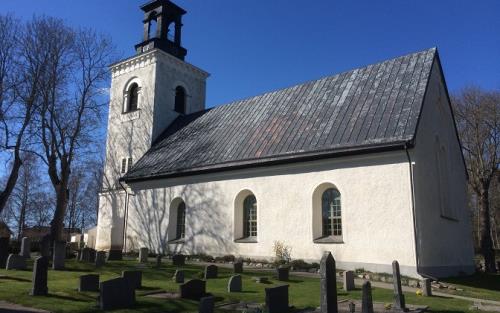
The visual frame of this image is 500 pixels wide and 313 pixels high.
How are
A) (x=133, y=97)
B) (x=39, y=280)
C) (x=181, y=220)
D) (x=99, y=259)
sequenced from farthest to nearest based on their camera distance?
(x=133, y=97), (x=181, y=220), (x=99, y=259), (x=39, y=280)

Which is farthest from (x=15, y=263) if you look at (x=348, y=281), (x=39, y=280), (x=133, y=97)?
(x=133, y=97)

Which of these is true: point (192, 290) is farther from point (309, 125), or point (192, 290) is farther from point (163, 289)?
point (309, 125)

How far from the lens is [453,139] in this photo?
70.9 feet

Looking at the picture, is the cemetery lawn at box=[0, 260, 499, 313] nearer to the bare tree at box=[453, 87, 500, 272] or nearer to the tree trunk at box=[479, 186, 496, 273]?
the tree trunk at box=[479, 186, 496, 273]

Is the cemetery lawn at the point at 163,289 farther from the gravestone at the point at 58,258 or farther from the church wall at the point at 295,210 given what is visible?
the church wall at the point at 295,210

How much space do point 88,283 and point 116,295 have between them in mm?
2026

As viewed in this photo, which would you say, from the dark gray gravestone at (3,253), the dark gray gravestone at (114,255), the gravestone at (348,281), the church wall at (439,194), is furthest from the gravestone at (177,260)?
the church wall at (439,194)

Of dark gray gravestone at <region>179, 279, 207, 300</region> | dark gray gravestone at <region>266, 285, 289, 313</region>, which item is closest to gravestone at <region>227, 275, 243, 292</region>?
dark gray gravestone at <region>179, 279, 207, 300</region>

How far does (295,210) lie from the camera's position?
17406 mm

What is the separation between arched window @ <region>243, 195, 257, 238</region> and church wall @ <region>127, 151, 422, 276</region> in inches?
22.5

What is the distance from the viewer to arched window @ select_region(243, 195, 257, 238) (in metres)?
19.2

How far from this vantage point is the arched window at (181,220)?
2194cm

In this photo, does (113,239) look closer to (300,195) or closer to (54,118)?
(54,118)

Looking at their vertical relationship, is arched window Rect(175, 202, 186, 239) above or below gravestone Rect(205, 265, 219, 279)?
above
